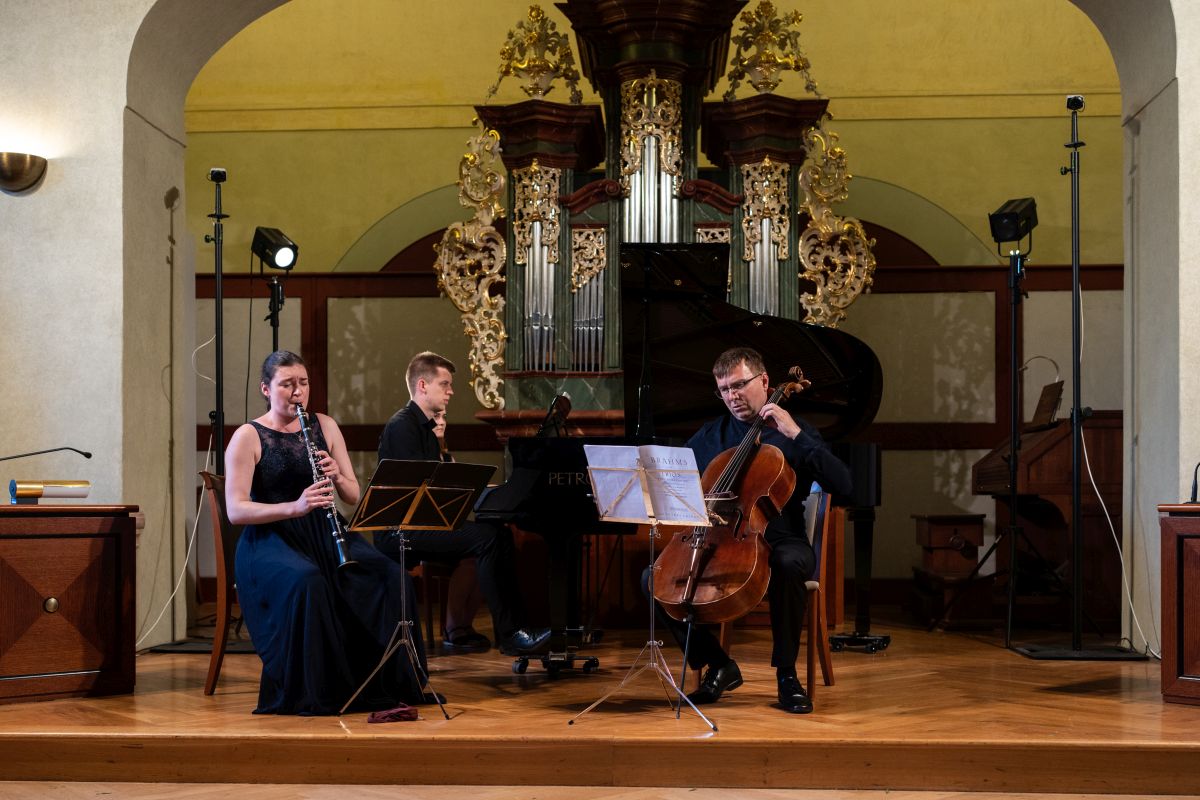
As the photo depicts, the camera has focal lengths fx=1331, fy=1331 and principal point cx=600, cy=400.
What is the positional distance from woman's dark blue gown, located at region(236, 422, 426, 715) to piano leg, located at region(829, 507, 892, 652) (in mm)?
2311

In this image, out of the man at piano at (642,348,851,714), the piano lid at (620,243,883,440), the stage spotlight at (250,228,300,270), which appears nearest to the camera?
the man at piano at (642,348,851,714)

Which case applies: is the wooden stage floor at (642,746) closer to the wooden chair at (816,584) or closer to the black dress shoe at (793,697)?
the black dress shoe at (793,697)

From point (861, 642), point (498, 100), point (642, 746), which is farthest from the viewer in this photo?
point (498, 100)

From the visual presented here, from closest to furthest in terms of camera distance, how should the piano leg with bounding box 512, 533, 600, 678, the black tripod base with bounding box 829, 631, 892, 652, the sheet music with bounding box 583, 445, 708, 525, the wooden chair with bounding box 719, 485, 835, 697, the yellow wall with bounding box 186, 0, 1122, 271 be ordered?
the sheet music with bounding box 583, 445, 708, 525
the wooden chair with bounding box 719, 485, 835, 697
the piano leg with bounding box 512, 533, 600, 678
the black tripod base with bounding box 829, 631, 892, 652
the yellow wall with bounding box 186, 0, 1122, 271

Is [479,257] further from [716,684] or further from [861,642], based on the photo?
[716,684]

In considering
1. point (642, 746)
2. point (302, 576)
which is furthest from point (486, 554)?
point (642, 746)

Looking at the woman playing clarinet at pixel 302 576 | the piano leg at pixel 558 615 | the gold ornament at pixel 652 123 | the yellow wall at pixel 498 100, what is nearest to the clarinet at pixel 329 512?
the woman playing clarinet at pixel 302 576

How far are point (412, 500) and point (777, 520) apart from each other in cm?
133

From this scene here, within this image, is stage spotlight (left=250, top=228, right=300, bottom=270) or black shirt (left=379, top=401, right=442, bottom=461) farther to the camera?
stage spotlight (left=250, top=228, right=300, bottom=270)

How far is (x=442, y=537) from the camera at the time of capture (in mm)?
5664

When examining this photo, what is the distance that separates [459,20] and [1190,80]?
5308 mm

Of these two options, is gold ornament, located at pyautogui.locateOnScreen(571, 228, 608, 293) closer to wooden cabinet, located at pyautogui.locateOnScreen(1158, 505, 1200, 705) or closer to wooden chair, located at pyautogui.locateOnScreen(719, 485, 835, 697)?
wooden chair, located at pyautogui.locateOnScreen(719, 485, 835, 697)

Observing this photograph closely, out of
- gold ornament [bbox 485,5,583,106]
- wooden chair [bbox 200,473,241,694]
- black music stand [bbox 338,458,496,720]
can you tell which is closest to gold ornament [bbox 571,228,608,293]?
gold ornament [bbox 485,5,583,106]

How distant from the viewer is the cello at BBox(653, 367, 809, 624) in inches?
167
